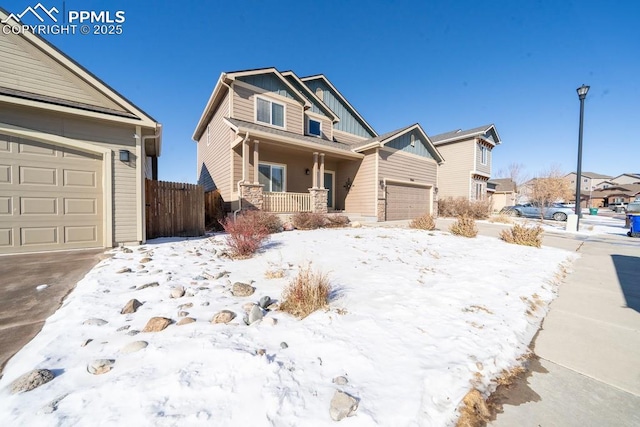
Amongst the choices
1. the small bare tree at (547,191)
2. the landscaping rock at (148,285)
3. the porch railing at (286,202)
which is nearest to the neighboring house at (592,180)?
the small bare tree at (547,191)

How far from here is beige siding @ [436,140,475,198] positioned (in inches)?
795

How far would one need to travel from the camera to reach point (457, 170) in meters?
20.8

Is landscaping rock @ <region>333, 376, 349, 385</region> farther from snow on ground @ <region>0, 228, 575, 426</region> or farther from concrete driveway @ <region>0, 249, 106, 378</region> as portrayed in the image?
concrete driveway @ <region>0, 249, 106, 378</region>

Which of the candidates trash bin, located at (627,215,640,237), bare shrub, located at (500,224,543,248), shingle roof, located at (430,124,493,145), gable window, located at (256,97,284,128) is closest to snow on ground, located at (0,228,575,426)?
bare shrub, located at (500,224,543,248)

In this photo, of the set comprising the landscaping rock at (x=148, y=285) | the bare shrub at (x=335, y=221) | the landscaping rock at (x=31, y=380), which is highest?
the bare shrub at (x=335, y=221)

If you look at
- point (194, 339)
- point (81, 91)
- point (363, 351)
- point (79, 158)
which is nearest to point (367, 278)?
point (363, 351)

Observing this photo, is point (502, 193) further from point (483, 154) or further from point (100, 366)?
point (100, 366)

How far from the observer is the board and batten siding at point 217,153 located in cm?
1086

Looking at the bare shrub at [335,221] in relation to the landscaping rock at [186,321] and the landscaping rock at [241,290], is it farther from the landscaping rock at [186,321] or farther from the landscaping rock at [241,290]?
the landscaping rock at [186,321]

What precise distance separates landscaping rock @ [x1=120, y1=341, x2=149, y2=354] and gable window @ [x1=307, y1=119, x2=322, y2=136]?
41.1 feet

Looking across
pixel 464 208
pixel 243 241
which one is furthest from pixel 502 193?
pixel 243 241

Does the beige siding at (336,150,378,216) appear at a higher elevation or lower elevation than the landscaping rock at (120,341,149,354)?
higher

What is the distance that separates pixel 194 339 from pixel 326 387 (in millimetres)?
1312

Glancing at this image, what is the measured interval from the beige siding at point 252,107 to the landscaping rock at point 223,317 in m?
Answer: 9.95
